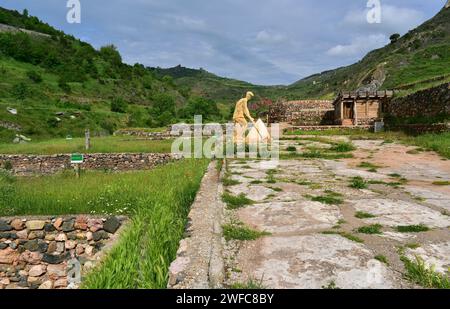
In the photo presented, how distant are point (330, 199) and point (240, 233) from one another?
6.39 ft

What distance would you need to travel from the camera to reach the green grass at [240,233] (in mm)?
3273

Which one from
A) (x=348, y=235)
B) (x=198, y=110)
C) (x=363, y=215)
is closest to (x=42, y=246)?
(x=348, y=235)

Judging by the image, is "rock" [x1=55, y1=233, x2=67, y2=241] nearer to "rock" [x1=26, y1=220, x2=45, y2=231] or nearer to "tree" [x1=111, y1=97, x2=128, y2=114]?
"rock" [x1=26, y1=220, x2=45, y2=231]

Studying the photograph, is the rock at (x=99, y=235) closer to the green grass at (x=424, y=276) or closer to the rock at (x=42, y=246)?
the rock at (x=42, y=246)

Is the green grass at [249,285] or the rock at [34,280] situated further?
the rock at [34,280]

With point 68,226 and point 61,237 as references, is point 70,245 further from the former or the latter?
point 68,226

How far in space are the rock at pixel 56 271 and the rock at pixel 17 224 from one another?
33.7 inches

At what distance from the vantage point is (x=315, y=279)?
244 centimetres

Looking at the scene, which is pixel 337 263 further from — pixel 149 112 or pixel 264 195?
pixel 149 112

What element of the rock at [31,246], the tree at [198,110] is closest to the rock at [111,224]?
the rock at [31,246]

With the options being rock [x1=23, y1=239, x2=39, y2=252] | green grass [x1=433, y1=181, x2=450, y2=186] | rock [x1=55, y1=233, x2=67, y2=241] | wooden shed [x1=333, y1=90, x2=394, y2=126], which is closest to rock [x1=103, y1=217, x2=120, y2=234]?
rock [x1=55, y1=233, x2=67, y2=241]

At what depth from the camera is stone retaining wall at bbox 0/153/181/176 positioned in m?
16.0
